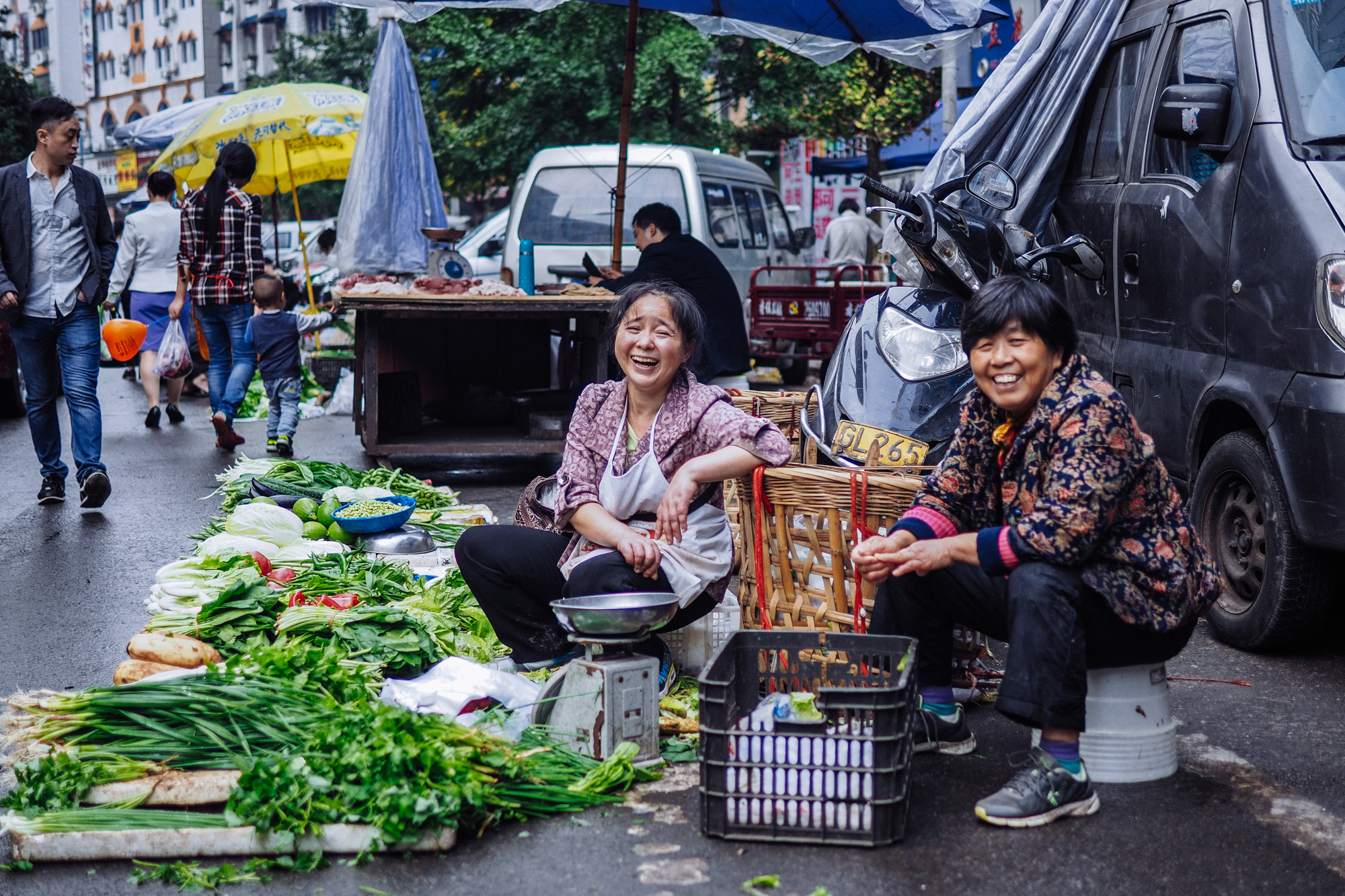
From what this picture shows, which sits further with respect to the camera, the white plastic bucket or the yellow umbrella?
the yellow umbrella

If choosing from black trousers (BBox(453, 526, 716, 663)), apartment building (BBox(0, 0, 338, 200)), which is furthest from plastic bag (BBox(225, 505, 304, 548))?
apartment building (BBox(0, 0, 338, 200))

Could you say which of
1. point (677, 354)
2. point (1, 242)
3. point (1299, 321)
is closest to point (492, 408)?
point (1, 242)

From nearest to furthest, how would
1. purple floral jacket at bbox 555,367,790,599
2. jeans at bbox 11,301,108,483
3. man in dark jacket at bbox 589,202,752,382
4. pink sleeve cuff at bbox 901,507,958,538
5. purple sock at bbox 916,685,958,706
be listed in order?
pink sleeve cuff at bbox 901,507,958,538 < purple sock at bbox 916,685,958,706 < purple floral jacket at bbox 555,367,790,599 < jeans at bbox 11,301,108,483 < man in dark jacket at bbox 589,202,752,382

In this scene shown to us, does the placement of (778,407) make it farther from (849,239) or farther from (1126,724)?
(849,239)

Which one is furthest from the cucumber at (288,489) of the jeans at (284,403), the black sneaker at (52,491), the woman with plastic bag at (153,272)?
the woman with plastic bag at (153,272)

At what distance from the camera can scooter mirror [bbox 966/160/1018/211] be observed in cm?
527

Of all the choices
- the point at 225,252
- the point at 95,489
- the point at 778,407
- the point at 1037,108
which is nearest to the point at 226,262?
the point at 225,252

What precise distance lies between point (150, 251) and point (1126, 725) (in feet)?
31.7

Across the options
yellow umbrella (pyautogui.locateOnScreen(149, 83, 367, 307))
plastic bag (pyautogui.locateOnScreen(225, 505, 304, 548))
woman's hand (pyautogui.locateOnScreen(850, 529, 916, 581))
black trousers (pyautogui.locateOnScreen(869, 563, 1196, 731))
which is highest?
yellow umbrella (pyautogui.locateOnScreen(149, 83, 367, 307))

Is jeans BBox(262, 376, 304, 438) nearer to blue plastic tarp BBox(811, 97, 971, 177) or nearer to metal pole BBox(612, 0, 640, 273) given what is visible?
metal pole BBox(612, 0, 640, 273)

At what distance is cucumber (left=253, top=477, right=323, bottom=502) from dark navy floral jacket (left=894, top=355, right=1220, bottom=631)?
399 cm

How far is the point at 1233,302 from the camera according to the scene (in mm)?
4379

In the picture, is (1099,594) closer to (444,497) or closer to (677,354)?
(677,354)

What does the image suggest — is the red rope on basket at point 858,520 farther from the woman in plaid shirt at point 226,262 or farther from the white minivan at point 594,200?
the white minivan at point 594,200
